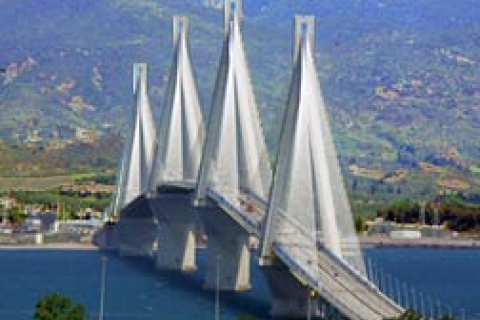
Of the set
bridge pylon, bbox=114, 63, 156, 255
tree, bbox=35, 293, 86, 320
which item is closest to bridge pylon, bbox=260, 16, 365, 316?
tree, bbox=35, 293, 86, 320

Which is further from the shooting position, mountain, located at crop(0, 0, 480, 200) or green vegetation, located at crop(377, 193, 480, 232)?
mountain, located at crop(0, 0, 480, 200)

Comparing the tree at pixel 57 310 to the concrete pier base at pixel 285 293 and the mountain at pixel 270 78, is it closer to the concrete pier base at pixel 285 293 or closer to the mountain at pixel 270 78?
the concrete pier base at pixel 285 293

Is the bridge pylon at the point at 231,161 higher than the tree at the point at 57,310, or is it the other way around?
the bridge pylon at the point at 231,161

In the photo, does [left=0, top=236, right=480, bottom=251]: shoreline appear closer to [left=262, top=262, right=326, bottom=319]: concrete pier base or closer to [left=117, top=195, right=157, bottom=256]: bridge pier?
[left=117, top=195, right=157, bottom=256]: bridge pier

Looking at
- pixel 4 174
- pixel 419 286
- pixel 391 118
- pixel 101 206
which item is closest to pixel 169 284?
pixel 419 286

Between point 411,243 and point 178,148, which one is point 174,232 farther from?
point 411,243

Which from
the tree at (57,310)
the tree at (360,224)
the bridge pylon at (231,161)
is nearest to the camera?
the tree at (57,310)

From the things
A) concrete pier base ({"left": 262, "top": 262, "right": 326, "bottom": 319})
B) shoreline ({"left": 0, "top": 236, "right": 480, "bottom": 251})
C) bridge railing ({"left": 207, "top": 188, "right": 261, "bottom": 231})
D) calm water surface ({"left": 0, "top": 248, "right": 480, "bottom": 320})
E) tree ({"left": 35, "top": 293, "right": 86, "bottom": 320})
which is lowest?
shoreline ({"left": 0, "top": 236, "right": 480, "bottom": 251})

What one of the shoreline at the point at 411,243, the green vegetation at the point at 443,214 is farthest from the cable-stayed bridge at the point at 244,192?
the green vegetation at the point at 443,214
